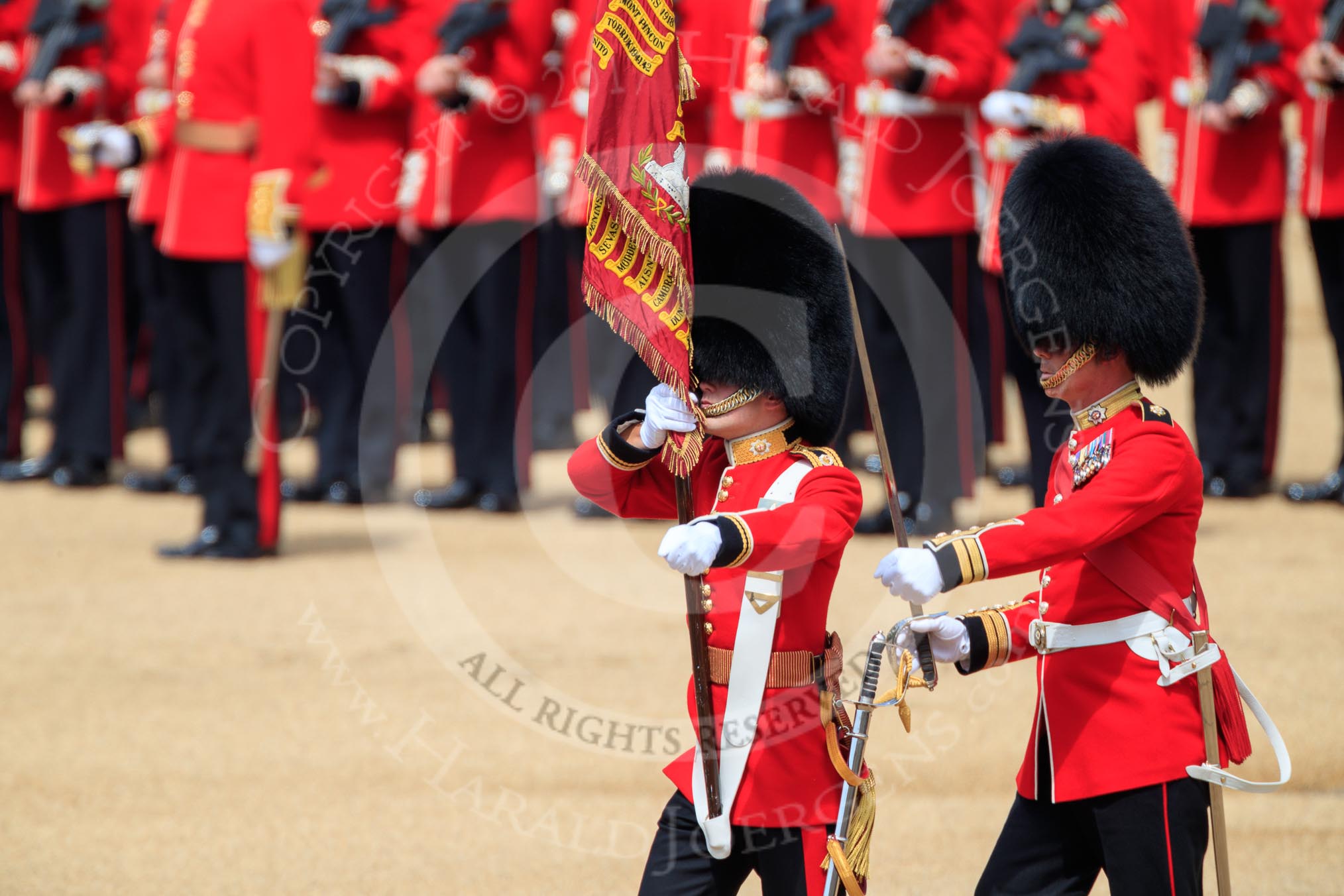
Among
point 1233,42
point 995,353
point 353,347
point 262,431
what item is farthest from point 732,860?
point 353,347

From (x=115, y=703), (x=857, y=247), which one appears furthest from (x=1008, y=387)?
(x=115, y=703)

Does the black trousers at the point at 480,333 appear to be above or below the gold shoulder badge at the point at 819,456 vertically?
below

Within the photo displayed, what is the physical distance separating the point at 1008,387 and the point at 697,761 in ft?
22.7

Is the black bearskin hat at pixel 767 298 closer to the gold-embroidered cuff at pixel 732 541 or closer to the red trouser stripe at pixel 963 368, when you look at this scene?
the gold-embroidered cuff at pixel 732 541

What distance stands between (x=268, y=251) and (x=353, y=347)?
4.39 feet

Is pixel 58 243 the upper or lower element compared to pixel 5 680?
upper

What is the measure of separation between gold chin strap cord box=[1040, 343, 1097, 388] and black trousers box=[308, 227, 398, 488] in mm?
4336

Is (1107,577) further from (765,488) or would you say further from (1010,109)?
(1010,109)

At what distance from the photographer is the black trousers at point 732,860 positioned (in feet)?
7.26

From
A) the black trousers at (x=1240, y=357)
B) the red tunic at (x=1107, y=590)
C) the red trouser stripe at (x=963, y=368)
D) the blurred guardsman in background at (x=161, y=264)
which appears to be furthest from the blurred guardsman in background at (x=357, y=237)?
the red tunic at (x=1107, y=590)

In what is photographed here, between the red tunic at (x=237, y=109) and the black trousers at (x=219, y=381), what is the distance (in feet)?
0.39

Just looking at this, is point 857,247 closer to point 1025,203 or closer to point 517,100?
point 517,100

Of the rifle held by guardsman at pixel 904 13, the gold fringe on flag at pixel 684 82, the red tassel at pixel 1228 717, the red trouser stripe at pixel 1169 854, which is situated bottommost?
the red trouser stripe at pixel 1169 854

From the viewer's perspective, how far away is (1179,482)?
214cm
